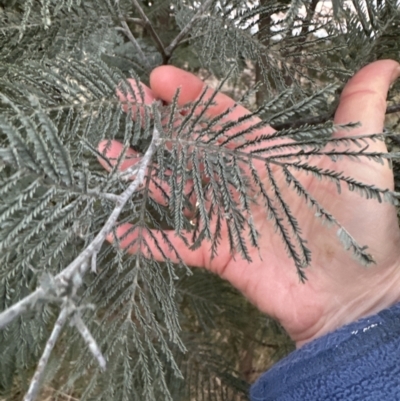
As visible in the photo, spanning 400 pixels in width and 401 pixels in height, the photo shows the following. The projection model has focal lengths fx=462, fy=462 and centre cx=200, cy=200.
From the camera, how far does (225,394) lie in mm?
849

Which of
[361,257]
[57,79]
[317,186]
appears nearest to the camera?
[361,257]

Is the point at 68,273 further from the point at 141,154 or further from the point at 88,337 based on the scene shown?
the point at 141,154

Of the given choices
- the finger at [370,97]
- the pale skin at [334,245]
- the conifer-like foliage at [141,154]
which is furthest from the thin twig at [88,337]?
the finger at [370,97]

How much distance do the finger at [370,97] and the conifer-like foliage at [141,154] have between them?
0.03m

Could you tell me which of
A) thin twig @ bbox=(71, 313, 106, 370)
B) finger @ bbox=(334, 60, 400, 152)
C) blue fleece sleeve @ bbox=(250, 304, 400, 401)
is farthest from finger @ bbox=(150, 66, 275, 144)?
thin twig @ bbox=(71, 313, 106, 370)

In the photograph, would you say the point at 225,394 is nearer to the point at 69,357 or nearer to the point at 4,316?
the point at 69,357

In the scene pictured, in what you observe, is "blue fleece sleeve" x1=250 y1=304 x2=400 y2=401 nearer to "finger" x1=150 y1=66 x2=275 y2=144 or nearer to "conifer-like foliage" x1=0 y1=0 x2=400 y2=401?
"conifer-like foliage" x1=0 y1=0 x2=400 y2=401

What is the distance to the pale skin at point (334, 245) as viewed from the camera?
57 centimetres

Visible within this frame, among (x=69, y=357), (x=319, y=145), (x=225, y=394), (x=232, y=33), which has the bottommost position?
(x=225, y=394)

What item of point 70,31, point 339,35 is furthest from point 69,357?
point 339,35

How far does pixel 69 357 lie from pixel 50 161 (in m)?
0.74

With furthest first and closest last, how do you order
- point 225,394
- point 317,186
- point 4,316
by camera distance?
point 225,394, point 317,186, point 4,316

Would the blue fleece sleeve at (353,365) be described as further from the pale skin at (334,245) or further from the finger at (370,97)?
the finger at (370,97)

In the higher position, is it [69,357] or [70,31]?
[70,31]
